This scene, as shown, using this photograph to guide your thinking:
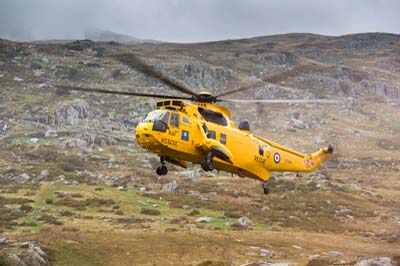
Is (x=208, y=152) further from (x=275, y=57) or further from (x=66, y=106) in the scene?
(x=275, y=57)

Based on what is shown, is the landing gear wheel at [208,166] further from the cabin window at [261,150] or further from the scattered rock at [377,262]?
the scattered rock at [377,262]

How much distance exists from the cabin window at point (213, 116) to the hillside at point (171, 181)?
111 inches

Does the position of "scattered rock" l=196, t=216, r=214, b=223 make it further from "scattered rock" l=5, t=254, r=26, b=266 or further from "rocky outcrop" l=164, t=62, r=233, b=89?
"rocky outcrop" l=164, t=62, r=233, b=89

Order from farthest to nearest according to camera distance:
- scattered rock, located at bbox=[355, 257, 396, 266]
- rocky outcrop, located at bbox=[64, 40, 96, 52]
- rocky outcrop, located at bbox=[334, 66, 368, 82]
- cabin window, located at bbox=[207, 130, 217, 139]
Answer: rocky outcrop, located at bbox=[334, 66, 368, 82]
rocky outcrop, located at bbox=[64, 40, 96, 52]
scattered rock, located at bbox=[355, 257, 396, 266]
cabin window, located at bbox=[207, 130, 217, 139]

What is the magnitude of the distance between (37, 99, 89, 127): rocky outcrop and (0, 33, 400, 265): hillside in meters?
0.21

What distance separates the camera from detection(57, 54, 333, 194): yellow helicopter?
1856 cm

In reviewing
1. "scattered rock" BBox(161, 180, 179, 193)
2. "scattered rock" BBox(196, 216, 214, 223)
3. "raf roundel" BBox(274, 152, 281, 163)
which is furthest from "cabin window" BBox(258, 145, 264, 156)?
"scattered rock" BBox(161, 180, 179, 193)

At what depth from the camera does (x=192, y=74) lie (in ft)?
460

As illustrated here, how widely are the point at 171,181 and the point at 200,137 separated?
40.9m

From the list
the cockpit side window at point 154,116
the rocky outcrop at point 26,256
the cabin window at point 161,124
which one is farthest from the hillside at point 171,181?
the cockpit side window at point 154,116

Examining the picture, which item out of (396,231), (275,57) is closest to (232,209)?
(396,231)

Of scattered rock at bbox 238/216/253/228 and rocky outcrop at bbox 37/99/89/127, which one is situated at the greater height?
rocky outcrop at bbox 37/99/89/127

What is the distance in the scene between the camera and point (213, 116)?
21016mm

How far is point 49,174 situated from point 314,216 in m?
31.8
